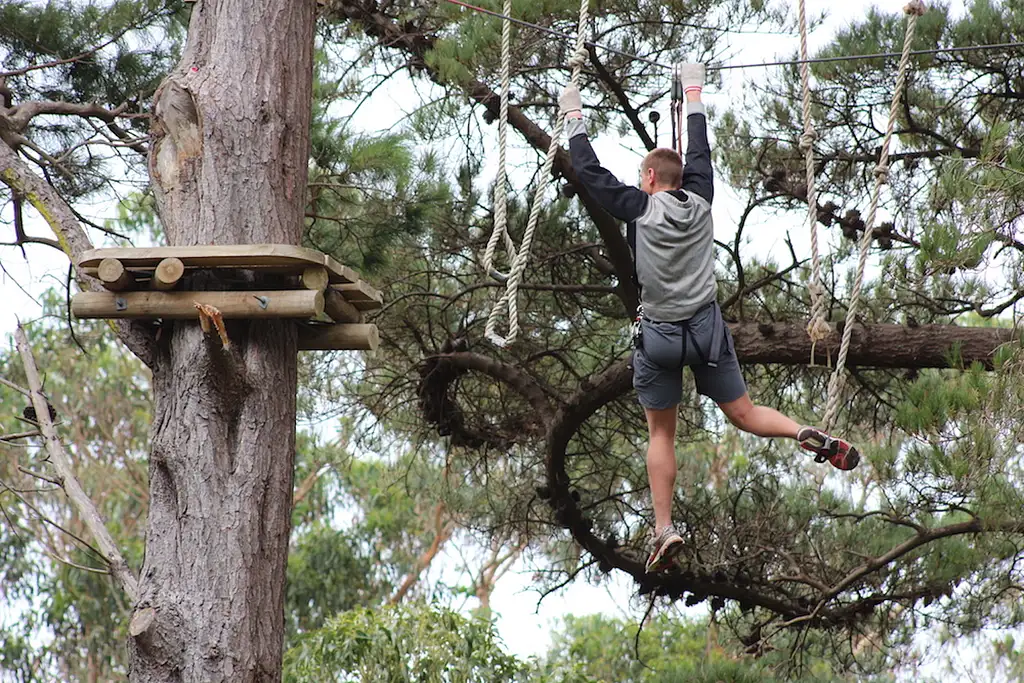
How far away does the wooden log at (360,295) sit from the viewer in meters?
3.57

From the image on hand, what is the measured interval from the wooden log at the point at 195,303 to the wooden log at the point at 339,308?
0.34ft

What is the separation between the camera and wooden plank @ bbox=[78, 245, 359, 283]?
129 inches

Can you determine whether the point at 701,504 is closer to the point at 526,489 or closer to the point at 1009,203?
the point at 526,489

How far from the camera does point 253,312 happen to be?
3.38 metres

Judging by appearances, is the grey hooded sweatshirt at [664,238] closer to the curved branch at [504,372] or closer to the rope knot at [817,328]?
the rope knot at [817,328]

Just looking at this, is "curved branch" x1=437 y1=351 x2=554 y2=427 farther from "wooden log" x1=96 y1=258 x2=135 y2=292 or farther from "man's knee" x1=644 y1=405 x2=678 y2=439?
"wooden log" x1=96 y1=258 x2=135 y2=292

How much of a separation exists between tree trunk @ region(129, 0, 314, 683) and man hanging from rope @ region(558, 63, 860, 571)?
93 cm

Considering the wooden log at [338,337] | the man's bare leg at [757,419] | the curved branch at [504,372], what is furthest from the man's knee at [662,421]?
the curved branch at [504,372]

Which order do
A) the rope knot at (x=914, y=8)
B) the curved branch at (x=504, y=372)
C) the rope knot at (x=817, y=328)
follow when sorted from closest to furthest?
the rope knot at (x=817, y=328) → the rope knot at (x=914, y=8) → the curved branch at (x=504, y=372)

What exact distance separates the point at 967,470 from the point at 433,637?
267cm

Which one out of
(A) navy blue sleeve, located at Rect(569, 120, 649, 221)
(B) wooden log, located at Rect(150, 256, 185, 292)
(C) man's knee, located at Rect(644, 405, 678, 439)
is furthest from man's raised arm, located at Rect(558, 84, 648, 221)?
(B) wooden log, located at Rect(150, 256, 185, 292)

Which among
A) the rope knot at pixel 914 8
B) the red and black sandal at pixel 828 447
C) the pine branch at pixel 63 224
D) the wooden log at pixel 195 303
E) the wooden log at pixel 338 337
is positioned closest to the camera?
the red and black sandal at pixel 828 447

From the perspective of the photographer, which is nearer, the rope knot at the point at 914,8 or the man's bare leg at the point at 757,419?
the man's bare leg at the point at 757,419

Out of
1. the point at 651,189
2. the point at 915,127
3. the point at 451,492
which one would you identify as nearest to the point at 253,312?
the point at 651,189
